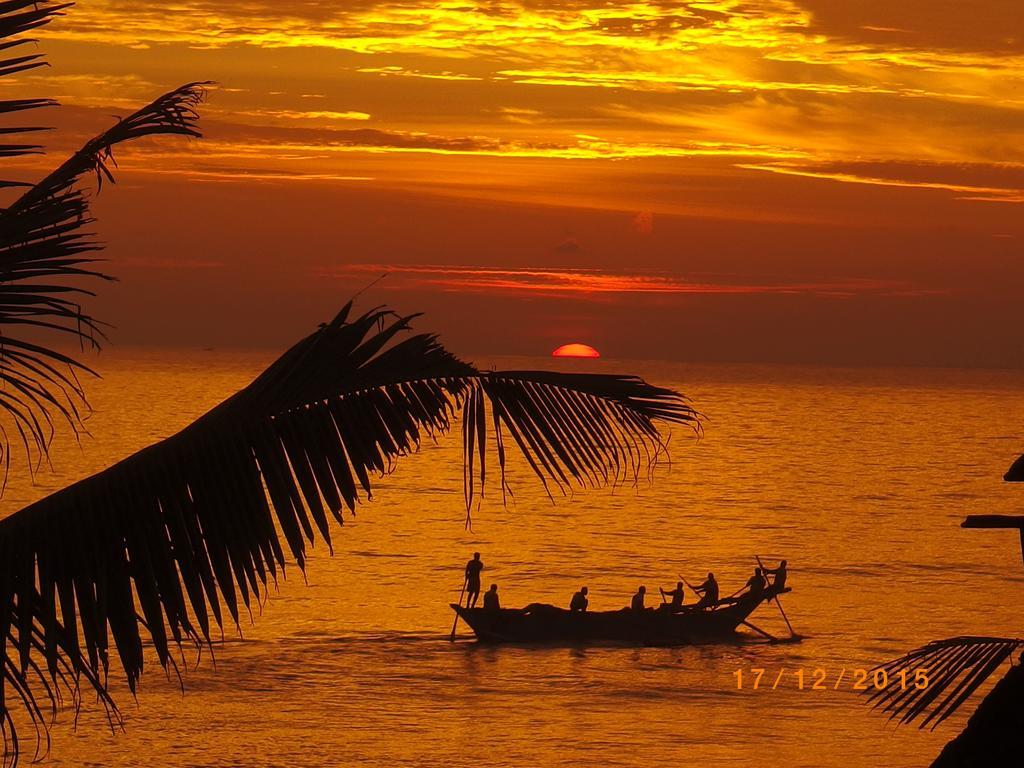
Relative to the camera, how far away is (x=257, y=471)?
4215mm

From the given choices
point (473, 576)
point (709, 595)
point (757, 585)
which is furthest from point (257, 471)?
point (709, 595)

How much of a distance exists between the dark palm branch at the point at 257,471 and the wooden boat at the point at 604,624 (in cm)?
4388

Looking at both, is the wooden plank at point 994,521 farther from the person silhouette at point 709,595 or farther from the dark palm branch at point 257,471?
the person silhouette at point 709,595

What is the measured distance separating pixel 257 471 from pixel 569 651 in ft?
147

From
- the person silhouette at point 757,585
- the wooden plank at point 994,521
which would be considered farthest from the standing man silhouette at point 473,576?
the wooden plank at point 994,521

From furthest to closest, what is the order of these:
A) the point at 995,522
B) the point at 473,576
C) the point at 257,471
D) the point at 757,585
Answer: the point at 757,585 → the point at 473,576 → the point at 995,522 → the point at 257,471

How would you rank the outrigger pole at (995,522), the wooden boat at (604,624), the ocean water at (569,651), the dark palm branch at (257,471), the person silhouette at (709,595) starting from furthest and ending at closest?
the person silhouette at (709,595)
the wooden boat at (604,624)
the ocean water at (569,651)
the outrigger pole at (995,522)
the dark palm branch at (257,471)

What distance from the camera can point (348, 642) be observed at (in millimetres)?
48750

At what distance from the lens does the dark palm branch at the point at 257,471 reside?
13.2 ft

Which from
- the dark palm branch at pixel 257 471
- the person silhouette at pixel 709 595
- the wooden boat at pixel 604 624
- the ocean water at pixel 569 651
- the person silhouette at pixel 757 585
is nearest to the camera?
the dark palm branch at pixel 257 471

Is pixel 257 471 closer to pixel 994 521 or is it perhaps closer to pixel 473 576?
pixel 994 521

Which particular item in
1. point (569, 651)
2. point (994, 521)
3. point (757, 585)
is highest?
point (994, 521)

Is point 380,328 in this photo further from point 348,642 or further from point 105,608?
point 348,642

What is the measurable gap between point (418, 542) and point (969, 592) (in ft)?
101
